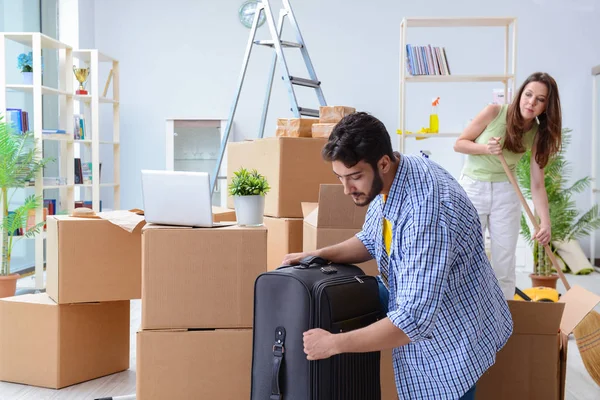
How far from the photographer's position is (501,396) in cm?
232

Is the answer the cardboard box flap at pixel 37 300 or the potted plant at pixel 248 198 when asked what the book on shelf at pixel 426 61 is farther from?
the cardboard box flap at pixel 37 300

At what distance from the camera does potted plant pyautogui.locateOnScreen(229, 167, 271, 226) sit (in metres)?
2.32

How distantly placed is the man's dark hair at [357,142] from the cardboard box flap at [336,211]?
0.92m

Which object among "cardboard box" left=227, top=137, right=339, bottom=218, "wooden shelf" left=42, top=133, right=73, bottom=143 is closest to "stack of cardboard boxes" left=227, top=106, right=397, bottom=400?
"cardboard box" left=227, top=137, right=339, bottom=218

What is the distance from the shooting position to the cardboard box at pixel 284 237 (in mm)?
2859

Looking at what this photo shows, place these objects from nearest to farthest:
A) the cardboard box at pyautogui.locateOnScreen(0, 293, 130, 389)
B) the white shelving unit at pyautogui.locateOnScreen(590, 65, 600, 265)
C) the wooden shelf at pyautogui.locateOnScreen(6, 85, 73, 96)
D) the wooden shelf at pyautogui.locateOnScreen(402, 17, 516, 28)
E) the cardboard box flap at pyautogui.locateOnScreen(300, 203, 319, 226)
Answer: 1. the cardboard box flap at pyautogui.locateOnScreen(300, 203, 319, 226)
2. the cardboard box at pyautogui.locateOnScreen(0, 293, 130, 389)
3. the wooden shelf at pyautogui.locateOnScreen(402, 17, 516, 28)
4. the wooden shelf at pyautogui.locateOnScreen(6, 85, 73, 96)
5. the white shelving unit at pyautogui.locateOnScreen(590, 65, 600, 265)

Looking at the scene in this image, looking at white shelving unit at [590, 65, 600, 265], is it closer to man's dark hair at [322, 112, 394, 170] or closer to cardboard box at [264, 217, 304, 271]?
cardboard box at [264, 217, 304, 271]

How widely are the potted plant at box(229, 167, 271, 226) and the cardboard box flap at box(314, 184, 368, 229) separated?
0.22 meters

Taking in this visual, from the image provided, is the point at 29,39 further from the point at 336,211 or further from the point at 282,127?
the point at 336,211

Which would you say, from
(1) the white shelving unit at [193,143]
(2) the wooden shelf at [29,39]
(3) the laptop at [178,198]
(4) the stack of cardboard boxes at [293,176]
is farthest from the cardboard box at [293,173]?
(1) the white shelving unit at [193,143]

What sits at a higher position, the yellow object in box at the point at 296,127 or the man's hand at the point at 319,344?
the yellow object in box at the point at 296,127

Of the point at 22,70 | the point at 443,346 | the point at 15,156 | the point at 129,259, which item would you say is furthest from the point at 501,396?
the point at 22,70

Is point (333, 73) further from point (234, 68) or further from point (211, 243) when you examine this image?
point (211, 243)

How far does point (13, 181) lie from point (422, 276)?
387 cm
